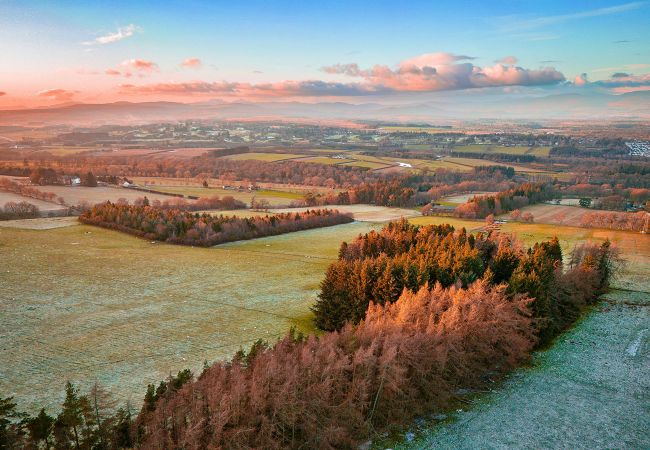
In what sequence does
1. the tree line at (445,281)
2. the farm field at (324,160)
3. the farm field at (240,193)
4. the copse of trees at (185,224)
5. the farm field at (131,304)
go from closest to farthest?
the farm field at (131,304) → the tree line at (445,281) → the copse of trees at (185,224) → the farm field at (240,193) → the farm field at (324,160)

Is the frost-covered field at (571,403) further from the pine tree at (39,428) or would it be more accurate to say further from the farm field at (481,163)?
the farm field at (481,163)

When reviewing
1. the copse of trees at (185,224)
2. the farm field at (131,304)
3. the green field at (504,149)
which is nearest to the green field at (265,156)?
the green field at (504,149)


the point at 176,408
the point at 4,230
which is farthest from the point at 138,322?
the point at 4,230

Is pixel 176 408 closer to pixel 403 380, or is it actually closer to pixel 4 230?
pixel 403 380

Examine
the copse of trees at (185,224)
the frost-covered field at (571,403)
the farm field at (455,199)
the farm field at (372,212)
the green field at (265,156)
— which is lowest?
the frost-covered field at (571,403)

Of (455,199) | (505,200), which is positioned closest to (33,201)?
(455,199)

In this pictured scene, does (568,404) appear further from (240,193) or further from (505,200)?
(240,193)
